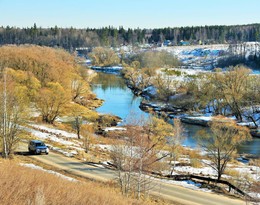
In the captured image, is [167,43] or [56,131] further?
[167,43]

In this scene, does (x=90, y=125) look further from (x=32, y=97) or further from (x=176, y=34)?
(x=176, y=34)

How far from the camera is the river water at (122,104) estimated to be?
113 feet

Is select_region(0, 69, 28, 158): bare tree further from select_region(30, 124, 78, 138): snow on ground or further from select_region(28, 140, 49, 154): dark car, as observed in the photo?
select_region(30, 124, 78, 138): snow on ground

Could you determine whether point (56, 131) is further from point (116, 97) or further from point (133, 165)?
point (116, 97)

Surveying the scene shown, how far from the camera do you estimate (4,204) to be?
6605mm

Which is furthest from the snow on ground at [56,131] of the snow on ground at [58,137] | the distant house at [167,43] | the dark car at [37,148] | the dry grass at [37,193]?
the distant house at [167,43]

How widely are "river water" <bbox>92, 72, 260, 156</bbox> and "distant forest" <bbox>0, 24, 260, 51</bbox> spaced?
79157 millimetres

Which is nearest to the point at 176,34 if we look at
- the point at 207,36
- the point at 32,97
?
the point at 207,36

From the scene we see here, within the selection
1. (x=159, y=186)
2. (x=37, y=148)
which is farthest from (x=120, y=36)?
(x=159, y=186)

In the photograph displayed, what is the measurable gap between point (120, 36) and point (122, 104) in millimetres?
124737

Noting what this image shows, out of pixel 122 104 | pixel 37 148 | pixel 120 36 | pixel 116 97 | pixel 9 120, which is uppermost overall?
pixel 120 36

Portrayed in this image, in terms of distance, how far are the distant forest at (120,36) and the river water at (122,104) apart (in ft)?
260

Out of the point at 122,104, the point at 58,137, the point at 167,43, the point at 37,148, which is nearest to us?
the point at 37,148

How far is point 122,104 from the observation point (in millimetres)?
53438
